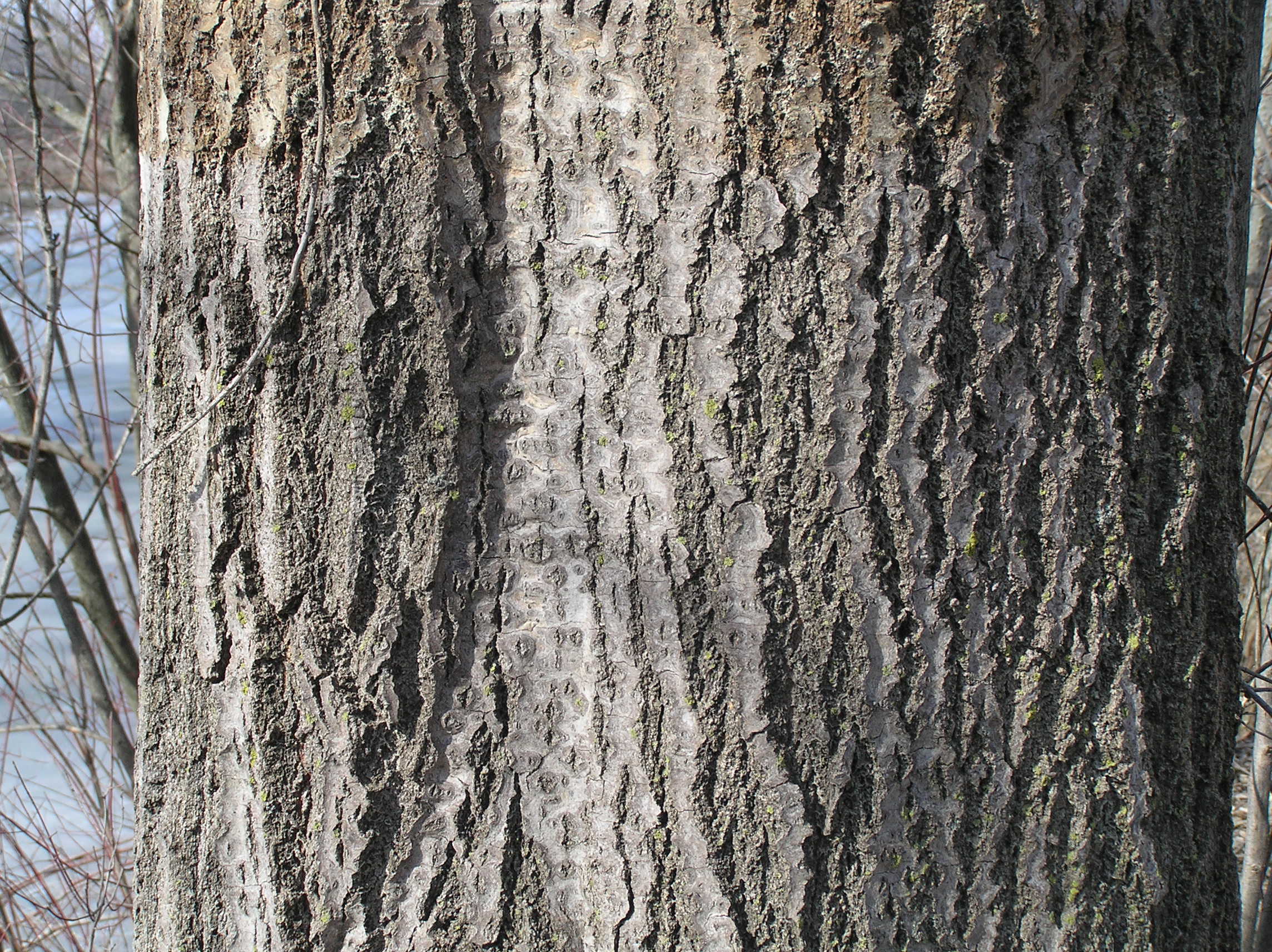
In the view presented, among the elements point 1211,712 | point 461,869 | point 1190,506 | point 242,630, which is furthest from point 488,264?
point 1211,712

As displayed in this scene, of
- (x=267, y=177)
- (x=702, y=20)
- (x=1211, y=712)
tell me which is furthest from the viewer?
(x=1211, y=712)

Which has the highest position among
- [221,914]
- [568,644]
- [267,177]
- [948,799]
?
[267,177]

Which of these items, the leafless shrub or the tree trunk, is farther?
the leafless shrub

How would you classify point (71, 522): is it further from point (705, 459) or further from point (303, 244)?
point (705, 459)

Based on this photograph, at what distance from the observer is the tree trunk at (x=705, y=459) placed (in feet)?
3.28

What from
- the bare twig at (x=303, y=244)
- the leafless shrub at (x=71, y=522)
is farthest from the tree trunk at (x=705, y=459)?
the leafless shrub at (x=71, y=522)

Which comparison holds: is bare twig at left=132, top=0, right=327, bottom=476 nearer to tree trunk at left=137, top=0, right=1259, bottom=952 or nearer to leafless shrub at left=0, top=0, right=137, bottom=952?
tree trunk at left=137, top=0, right=1259, bottom=952

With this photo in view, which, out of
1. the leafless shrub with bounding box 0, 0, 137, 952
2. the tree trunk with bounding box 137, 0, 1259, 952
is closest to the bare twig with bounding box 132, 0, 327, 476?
the tree trunk with bounding box 137, 0, 1259, 952

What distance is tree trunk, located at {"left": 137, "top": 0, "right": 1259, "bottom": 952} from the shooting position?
1.00 meters

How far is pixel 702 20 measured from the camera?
3.18ft

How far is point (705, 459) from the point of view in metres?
1.02

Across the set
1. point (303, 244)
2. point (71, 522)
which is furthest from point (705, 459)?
point (71, 522)

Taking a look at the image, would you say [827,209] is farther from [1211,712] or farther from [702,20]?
[1211,712]

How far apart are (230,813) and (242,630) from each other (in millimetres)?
239
